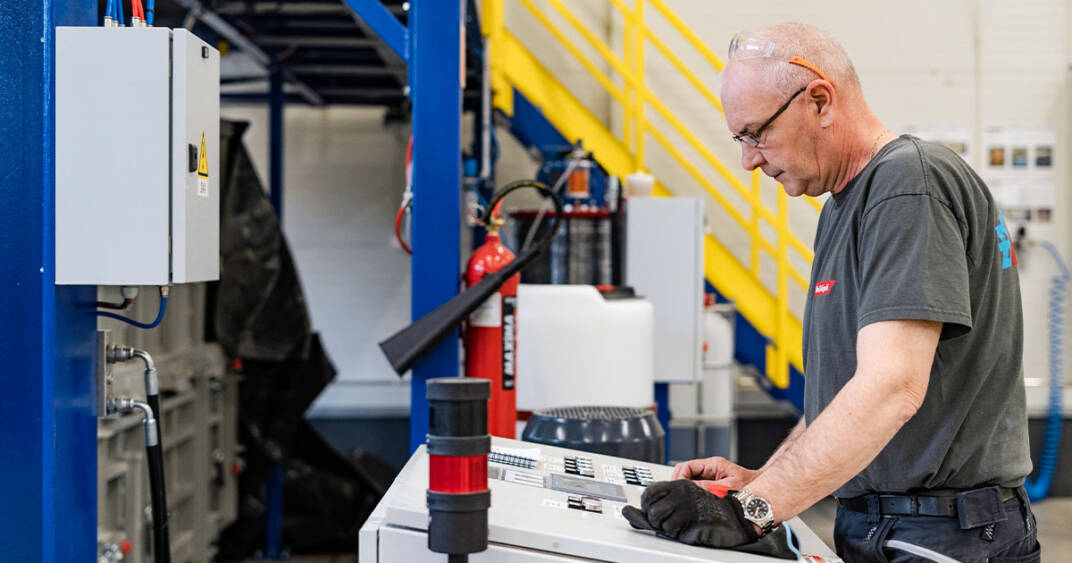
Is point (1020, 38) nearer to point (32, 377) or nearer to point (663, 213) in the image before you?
point (663, 213)

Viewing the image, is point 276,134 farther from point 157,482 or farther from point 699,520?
point 699,520

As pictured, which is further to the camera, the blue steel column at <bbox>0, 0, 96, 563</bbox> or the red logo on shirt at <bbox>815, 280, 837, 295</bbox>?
the blue steel column at <bbox>0, 0, 96, 563</bbox>

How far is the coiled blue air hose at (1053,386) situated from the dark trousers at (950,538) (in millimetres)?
5993

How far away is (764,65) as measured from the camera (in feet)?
5.50

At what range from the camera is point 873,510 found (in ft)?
5.68

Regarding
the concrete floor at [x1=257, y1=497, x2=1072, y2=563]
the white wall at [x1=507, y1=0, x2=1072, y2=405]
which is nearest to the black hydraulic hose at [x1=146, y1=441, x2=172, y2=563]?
the concrete floor at [x1=257, y1=497, x2=1072, y2=563]

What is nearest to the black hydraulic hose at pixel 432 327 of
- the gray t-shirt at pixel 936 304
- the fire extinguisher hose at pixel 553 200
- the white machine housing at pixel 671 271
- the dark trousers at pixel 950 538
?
the fire extinguisher hose at pixel 553 200

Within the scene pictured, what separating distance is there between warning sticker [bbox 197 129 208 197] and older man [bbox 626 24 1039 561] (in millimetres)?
1310

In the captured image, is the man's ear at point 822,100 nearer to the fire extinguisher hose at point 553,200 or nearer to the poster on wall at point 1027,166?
the fire extinguisher hose at point 553,200

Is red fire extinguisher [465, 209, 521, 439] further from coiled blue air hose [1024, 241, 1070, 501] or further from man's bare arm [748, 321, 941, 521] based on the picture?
coiled blue air hose [1024, 241, 1070, 501]

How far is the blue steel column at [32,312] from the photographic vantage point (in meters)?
2.06

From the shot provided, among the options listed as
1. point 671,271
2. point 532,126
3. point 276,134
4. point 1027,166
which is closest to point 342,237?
point 276,134

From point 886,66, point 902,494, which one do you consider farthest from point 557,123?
point 902,494

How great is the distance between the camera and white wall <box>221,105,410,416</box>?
7301 mm
